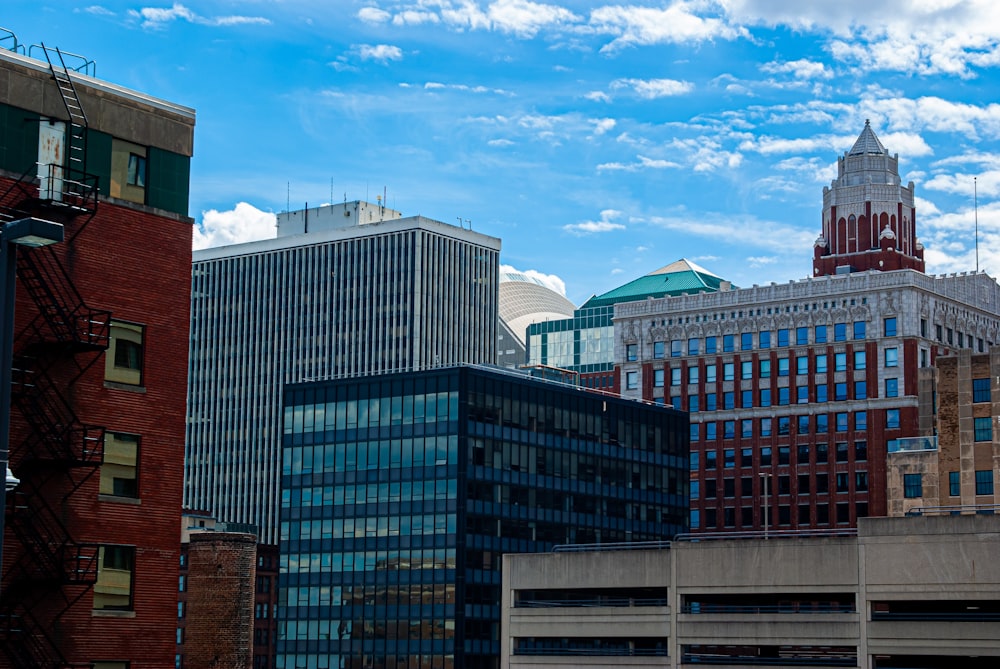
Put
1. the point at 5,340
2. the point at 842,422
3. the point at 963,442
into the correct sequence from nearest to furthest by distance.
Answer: the point at 5,340 → the point at 963,442 → the point at 842,422

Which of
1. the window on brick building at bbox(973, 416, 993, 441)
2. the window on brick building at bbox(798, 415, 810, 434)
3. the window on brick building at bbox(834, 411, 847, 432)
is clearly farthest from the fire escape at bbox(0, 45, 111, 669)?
the window on brick building at bbox(798, 415, 810, 434)

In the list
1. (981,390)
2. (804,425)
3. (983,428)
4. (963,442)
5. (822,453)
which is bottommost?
(963,442)

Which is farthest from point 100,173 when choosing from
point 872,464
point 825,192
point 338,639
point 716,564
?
point 825,192

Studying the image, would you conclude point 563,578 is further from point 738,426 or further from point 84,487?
point 738,426

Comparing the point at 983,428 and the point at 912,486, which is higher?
the point at 983,428

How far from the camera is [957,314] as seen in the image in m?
177

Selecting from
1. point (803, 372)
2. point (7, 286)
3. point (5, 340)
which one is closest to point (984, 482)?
point (803, 372)

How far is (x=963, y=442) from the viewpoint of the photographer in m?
114

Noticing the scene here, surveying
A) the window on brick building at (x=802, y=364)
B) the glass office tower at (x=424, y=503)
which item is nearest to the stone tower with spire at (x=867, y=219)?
the window on brick building at (x=802, y=364)

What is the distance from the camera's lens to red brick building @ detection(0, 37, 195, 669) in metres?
42.3

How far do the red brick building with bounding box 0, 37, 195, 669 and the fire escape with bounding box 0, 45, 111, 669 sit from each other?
4 centimetres

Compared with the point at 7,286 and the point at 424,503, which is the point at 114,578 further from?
the point at 424,503

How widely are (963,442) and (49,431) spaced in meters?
83.9

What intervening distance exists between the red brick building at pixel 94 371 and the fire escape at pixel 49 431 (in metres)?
0.04
